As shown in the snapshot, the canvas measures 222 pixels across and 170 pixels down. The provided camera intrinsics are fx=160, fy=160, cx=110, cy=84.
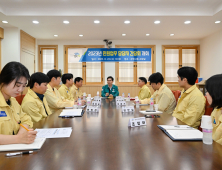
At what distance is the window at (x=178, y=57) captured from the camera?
21.7ft

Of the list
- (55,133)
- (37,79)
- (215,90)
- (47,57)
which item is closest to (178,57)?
(47,57)

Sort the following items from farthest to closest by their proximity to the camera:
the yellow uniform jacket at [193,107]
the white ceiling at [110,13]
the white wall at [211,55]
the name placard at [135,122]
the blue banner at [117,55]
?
1. the blue banner at [117,55]
2. the white wall at [211,55]
3. the white ceiling at [110,13]
4. the yellow uniform jacket at [193,107]
5. the name placard at [135,122]

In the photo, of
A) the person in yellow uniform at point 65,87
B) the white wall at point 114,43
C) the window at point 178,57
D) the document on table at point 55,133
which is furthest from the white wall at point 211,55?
the document on table at point 55,133

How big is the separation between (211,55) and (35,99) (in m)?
6.14

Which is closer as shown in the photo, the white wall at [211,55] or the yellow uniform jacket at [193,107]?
the yellow uniform jacket at [193,107]

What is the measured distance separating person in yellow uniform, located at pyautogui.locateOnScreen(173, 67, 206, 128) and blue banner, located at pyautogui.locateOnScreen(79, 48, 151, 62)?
14.9 feet

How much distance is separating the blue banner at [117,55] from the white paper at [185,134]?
546 centimetres

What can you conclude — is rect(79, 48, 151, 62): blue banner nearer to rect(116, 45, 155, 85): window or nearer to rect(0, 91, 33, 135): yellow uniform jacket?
rect(116, 45, 155, 85): window

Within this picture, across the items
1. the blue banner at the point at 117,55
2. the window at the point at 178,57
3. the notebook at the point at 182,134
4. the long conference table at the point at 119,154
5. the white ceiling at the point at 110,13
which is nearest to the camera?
the long conference table at the point at 119,154

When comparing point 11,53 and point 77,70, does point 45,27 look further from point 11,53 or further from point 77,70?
point 77,70

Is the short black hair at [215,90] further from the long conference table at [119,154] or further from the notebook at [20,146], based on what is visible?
the notebook at [20,146]

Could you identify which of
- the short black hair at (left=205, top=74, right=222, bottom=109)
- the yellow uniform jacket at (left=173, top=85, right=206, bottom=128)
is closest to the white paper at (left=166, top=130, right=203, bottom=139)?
the short black hair at (left=205, top=74, right=222, bottom=109)

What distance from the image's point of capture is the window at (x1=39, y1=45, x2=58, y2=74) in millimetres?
6578

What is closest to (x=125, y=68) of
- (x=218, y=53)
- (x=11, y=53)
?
(x=218, y=53)
